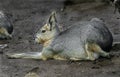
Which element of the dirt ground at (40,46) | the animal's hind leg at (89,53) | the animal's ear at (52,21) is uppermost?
the animal's ear at (52,21)

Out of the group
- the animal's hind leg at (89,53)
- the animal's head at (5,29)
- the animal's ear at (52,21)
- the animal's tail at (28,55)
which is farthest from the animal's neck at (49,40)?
the animal's head at (5,29)

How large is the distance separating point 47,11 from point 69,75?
6680 millimetres

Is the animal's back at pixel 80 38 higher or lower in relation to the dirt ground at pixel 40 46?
higher

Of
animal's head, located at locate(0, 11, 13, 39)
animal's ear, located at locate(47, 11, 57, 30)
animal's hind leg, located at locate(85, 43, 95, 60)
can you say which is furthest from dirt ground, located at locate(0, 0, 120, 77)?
animal's ear, located at locate(47, 11, 57, 30)

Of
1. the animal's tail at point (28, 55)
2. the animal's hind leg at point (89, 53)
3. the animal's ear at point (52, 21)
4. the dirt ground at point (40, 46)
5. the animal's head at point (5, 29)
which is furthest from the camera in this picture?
the animal's head at point (5, 29)

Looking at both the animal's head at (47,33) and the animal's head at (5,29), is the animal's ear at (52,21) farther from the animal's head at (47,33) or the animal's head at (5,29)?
the animal's head at (5,29)

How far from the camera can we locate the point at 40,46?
392 inches

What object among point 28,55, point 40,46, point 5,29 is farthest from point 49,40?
point 5,29

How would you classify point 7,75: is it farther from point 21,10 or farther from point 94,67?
point 21,10

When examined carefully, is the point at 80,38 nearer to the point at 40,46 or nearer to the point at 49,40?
the point at 49,40

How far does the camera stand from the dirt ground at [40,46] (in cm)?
814

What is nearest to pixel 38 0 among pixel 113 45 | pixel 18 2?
pixel 18 2

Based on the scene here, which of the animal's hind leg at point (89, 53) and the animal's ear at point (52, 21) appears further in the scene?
the animal's ear at point (52, 21)

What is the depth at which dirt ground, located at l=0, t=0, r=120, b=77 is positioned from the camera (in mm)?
8141
